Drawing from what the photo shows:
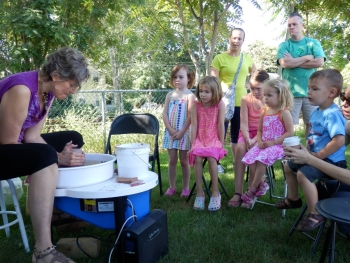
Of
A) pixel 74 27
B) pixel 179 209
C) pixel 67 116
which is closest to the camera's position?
pixel 179 209

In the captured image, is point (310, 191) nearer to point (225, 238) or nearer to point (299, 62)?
point (225, 238)

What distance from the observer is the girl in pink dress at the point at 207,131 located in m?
3.20

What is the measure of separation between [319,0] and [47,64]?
4.87 metres

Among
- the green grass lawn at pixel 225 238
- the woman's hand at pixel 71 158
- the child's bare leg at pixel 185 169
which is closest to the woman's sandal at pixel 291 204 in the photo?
the green grass lawn at pixel 225 238

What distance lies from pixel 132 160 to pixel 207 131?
138 cm

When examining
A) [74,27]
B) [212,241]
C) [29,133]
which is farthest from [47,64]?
[74,27]

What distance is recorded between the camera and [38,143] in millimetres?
1913

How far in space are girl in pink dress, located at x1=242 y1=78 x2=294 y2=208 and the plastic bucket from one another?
1203 mm

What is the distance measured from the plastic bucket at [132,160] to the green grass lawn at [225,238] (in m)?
0.47

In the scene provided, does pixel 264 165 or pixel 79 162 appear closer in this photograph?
pixel 79 162

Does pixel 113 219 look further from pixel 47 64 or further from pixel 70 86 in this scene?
pixel 47 64

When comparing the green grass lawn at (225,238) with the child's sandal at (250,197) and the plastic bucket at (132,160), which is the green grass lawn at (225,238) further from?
the plastic bucket at (132,160)

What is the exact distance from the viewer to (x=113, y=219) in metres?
2.02

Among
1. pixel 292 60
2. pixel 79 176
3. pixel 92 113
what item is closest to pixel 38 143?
pixel 79 176
